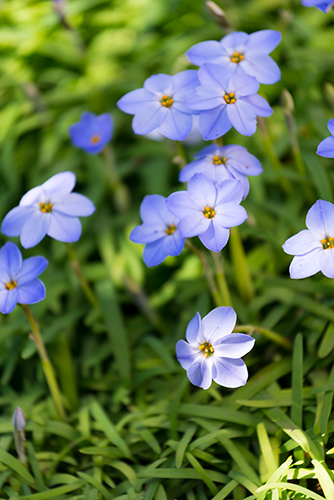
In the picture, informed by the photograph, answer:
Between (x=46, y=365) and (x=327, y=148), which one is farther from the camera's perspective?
(x=46, y=365)

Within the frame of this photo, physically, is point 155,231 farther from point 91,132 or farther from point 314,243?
point 91,132

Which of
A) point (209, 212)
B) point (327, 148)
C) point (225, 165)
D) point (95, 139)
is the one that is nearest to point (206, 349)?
point (209, 212)

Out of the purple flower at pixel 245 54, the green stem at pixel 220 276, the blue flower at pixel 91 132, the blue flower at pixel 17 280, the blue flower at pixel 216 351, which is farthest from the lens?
the blue flower at pixel 91 132

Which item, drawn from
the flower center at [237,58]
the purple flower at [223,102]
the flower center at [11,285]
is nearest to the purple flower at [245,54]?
the flower center at [237,58]

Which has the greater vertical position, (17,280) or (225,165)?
(225,165)

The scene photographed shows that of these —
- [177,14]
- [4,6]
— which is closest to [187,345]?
[177,14]

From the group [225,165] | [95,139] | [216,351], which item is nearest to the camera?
[216,351]

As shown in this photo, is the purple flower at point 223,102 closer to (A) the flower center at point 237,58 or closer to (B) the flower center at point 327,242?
(A) the flower center at point 237,58

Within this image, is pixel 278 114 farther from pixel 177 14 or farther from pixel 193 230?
pixel 193 230
